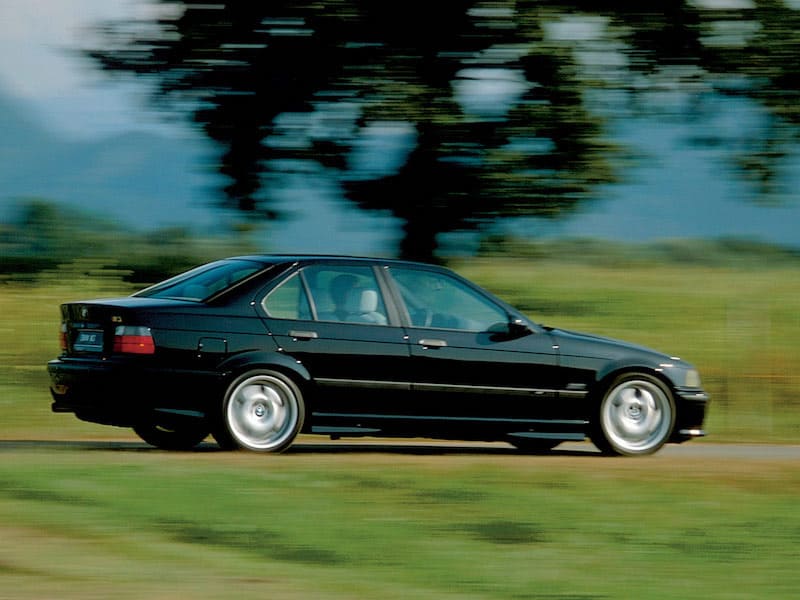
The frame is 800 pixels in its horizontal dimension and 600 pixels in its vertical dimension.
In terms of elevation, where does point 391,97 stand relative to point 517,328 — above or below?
above

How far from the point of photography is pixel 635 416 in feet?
40.5

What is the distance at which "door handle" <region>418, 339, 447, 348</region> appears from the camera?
11742 millimetres

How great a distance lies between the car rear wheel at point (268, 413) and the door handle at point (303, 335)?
31 cm

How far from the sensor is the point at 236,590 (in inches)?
269

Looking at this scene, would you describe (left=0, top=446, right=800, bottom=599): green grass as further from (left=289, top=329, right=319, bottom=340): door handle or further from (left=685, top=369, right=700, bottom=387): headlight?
(left=685, top=369, right=700, bottom=387): headlight

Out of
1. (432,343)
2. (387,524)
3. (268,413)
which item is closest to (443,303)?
(432,343)

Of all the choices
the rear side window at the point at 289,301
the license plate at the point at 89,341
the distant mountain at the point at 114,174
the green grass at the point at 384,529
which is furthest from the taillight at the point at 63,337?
the distant mountain at the point at 114,174

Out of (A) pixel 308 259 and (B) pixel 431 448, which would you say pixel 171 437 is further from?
(B) pixel 431 448

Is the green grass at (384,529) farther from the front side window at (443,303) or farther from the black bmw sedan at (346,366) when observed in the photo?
the front side window at (443,303)

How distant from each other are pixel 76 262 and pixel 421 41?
7.87m

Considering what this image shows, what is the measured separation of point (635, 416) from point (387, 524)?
4.32 m

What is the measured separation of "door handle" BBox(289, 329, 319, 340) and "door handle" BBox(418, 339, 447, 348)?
82cm

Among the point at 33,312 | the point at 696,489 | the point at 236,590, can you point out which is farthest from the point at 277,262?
the point at 33,312

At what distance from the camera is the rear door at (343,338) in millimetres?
11445
